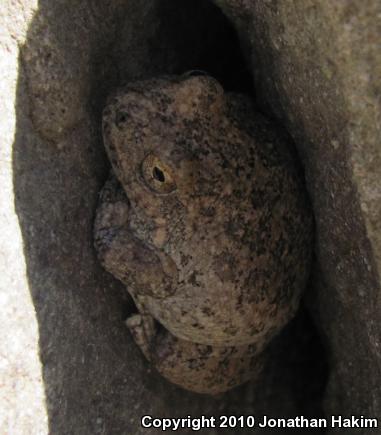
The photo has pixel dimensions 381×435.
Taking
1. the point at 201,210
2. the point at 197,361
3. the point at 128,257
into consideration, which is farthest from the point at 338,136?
the point at 197,361

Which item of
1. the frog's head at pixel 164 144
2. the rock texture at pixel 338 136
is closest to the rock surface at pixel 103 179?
the rock texture at pixel 338 136

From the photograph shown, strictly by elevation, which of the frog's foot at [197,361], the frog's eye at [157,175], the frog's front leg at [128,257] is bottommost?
the frog's foot at [197,361]

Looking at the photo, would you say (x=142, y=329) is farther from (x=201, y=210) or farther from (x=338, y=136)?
(x=338, y=136)

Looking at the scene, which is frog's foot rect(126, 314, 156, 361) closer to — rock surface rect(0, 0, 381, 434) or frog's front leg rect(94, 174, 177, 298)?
rock surface rect(0, 0, 381, 434)

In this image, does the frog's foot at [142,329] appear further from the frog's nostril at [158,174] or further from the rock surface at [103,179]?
the frog's nostril at [158,174]

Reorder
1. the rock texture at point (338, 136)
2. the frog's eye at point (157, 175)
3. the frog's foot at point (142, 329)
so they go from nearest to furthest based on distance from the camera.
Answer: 1. the rock texture at point (338, 136)
2. the frog's eye at point (157, 175)
3. the frog's foot at point (142, 329)

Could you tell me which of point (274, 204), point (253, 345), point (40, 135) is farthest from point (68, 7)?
point (253, 345)

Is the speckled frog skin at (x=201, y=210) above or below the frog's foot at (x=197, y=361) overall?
above
